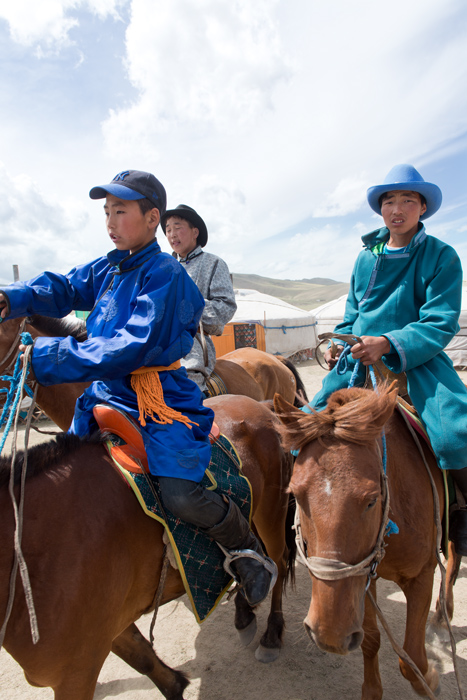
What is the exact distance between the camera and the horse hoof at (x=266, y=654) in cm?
281

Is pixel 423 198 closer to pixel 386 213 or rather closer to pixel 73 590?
pixel 386 213

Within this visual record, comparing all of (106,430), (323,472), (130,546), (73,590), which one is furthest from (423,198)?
(73,590)

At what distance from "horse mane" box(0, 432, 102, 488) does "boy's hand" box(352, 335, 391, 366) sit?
141 centimetres

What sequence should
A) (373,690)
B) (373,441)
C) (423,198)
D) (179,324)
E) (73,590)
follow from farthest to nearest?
(423,198) → (373,690) → (179,324) → (373,441) → (73,590)

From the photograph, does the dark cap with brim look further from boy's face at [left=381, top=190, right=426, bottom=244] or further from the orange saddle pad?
the orange saddle pad

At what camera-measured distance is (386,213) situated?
2611 mm

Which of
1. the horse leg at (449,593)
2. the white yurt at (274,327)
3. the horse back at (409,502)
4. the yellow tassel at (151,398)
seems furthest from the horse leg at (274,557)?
the white yurt at (274,327)

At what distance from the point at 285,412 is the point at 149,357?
0.66m

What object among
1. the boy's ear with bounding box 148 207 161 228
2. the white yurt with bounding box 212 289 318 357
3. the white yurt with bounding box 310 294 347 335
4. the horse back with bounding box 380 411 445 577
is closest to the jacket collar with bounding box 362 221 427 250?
the horse back with bounding box 380 411 445 577

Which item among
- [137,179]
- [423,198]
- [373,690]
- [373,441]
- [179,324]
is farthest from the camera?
[423,198]

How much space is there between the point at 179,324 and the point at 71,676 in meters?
1.50

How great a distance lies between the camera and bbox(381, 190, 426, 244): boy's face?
253 cm

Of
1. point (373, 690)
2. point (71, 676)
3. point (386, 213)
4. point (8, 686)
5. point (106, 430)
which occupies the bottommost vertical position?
point (8, 686)

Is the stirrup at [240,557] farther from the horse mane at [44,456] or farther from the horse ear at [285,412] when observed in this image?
the horse mane at [44,456]
